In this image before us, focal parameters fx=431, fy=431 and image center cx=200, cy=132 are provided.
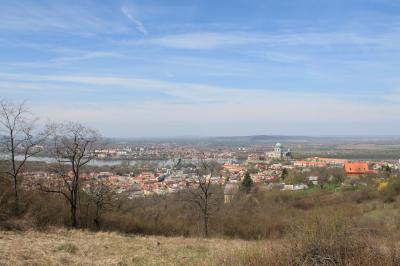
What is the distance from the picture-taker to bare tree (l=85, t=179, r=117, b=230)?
19.2 m

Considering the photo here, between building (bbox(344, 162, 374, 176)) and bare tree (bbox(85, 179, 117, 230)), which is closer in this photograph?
bare tree (bbox(85, 179, 117, 230))

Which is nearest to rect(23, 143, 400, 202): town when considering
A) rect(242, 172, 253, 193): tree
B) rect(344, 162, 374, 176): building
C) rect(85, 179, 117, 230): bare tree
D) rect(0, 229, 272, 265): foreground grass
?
rect(344, 162, 374, 176): building

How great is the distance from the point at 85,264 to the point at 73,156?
9362mm

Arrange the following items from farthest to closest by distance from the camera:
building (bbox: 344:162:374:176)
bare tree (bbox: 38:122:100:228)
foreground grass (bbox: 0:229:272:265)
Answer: building (bbox: 344:162:374:176) < bare tree (bbox: 38:122:100:228) < foreground grass (bbox: 0:229:272:265)

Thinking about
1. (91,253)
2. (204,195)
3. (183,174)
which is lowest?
(183,174)

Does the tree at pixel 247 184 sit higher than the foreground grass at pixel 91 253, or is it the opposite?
the foreground grass at pixel 91 253

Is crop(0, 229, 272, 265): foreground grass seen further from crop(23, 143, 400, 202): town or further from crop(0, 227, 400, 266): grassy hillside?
crop(23, 143, 400, 202): town

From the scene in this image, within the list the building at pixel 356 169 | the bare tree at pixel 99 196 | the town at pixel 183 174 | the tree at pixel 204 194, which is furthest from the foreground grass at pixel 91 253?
the building at pixel 356 169

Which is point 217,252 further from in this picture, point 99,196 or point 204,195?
point 204,195

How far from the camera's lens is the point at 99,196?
19172 millimetres

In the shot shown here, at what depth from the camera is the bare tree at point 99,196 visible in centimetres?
1925

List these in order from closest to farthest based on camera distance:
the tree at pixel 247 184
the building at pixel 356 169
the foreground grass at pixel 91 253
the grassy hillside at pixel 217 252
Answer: the grassy hillside at pixel 217 252 < the foreground grass at pixel 91 253 < the tree at pixel 247 184 < the building at pixel 356 169

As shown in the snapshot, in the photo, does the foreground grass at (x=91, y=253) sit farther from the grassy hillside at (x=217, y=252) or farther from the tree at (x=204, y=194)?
the tree at (x=204, y=194)

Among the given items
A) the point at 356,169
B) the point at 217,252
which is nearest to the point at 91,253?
the point at 217,252
